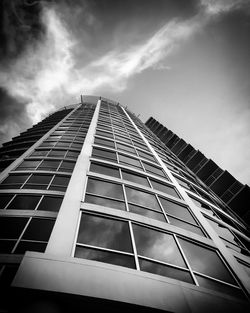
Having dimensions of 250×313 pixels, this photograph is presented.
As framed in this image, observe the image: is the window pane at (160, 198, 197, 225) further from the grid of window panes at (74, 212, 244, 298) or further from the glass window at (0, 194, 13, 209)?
the glass window at (0, 194, 13, 209)

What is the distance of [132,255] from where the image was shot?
5.81 m

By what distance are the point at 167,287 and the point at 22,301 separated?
3100 millimetres

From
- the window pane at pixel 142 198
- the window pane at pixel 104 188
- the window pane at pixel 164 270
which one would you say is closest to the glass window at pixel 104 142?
the window pane at pixel 104 188

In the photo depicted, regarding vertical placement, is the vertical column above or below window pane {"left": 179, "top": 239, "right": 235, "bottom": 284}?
above

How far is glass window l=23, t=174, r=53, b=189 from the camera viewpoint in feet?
35.7

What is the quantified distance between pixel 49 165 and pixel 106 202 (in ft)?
22.0

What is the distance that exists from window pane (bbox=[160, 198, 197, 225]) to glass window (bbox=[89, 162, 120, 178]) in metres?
2.99

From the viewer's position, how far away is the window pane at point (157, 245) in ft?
20.2

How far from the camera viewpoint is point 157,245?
6.61m

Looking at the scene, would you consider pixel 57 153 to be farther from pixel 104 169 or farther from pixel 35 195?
pixel 104 169

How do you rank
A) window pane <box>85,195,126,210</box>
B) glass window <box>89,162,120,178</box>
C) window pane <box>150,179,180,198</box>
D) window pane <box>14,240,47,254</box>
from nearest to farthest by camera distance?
window pane <box>14,240,47,254</box> < window pane <box>85,195,126,210</box> < glass window <box>89,162,120,178</box> < window pane <box>150,179,180,198</box>

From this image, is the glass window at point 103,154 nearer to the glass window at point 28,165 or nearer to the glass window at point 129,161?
the glass window at point 129,161

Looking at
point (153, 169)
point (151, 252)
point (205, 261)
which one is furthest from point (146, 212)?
point (153, 169)

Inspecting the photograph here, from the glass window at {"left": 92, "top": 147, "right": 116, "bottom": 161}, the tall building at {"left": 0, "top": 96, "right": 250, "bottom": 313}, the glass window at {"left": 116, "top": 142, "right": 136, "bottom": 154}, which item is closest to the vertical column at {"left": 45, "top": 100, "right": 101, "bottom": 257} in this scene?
the tall building at {"left": 0, "top": 96, "right": 250, "bottom": 313}
